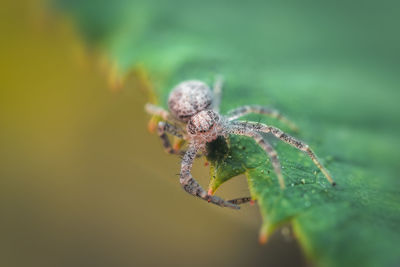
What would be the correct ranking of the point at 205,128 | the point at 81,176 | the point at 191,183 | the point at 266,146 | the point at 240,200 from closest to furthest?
the point at 266,146 < the point at 240,200 < the point at 191,183 < the point at 205,128 < the point at 81,176

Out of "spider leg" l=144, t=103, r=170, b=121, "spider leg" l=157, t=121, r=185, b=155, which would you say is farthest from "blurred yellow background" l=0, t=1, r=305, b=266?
"spider leg" l=157, t=121, r=185, b=155

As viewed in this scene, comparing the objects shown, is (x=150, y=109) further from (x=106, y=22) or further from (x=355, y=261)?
(x=355, y=261)

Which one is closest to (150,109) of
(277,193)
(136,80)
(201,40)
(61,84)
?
(136,80)

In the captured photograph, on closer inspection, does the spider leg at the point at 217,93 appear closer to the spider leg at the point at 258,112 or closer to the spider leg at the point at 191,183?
the spider leg at the point at 258,112

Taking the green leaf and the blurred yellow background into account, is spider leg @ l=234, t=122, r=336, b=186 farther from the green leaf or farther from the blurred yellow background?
the blurred yellow background

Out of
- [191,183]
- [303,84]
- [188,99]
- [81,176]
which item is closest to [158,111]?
[188,99]

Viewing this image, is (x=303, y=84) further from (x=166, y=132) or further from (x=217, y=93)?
(x=166, y=132)
